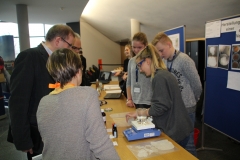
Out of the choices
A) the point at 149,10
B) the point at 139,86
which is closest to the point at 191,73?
the point at 139,86

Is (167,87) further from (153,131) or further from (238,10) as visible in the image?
(238,10)

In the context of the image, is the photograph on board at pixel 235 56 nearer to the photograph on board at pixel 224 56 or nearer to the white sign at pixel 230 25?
the photograph on board at pixel 224 56

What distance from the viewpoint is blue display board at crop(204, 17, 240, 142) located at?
2248 mm

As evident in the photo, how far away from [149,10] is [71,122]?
15.5 ft

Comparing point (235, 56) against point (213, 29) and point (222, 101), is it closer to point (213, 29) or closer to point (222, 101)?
point (213, 29)

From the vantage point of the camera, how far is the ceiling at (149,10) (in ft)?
12.0

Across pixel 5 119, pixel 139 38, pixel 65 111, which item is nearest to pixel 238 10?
pixel 139 38

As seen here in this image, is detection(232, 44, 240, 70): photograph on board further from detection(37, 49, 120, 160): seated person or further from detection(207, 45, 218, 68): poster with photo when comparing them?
detection(37, 49, 120, 160): seated person

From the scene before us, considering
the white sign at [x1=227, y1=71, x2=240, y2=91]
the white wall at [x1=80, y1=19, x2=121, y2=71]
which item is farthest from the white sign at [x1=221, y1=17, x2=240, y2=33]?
the white wall at [x1=80, y1=19, x2=121, y2=71]

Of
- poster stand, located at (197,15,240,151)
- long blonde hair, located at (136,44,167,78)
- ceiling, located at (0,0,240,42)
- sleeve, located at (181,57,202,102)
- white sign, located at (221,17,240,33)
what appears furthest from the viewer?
ceiling, located at (0,0,240,42)

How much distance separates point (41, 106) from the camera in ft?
2.82

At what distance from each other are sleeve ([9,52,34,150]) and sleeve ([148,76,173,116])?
840mm

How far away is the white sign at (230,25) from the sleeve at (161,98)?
1.44 metres

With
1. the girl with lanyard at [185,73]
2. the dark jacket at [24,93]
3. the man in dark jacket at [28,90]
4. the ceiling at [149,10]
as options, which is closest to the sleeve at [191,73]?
the girl with lanyard at [185,73]
